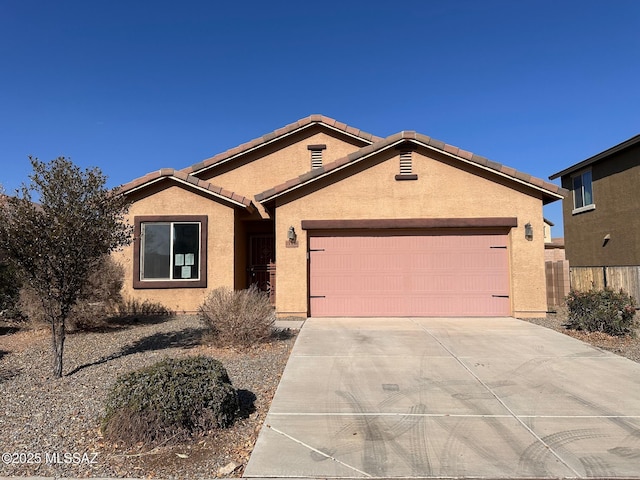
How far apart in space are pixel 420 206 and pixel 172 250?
6.94 metres

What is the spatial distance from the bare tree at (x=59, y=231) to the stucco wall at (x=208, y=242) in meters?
5.52

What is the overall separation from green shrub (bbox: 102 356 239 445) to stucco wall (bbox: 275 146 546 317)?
661 cm

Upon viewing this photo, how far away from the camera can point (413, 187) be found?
36.8 ft

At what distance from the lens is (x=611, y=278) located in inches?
620

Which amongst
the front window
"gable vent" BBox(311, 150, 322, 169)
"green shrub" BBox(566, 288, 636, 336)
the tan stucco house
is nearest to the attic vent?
"gable vent" BBox(311, 150, 322, 169)

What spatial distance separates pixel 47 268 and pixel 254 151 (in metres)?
9.36

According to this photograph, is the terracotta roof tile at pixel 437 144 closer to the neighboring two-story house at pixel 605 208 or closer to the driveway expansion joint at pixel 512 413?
the driveway expansion joint at pixel 512 413

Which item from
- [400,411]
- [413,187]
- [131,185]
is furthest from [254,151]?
[400,411]

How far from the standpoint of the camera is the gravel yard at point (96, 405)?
142 inches

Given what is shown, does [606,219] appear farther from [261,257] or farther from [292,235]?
[261,257]

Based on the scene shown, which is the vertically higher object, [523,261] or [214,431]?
[523,261]

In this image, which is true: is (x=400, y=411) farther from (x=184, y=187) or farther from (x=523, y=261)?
(x=184, y=187)

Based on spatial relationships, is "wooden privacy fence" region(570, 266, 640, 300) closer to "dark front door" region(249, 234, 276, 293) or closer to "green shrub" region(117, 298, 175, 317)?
"dark front door" region(249, 234, 276, 293)

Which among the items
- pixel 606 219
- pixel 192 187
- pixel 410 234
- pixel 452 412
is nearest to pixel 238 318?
pixel 452 412
